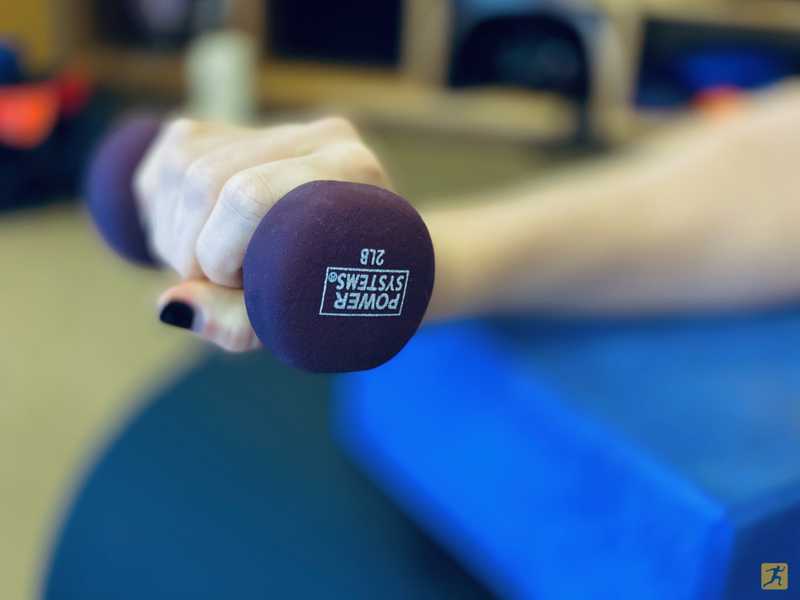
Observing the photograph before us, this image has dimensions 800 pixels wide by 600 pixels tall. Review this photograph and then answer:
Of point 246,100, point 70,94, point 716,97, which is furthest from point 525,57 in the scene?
point 70,94

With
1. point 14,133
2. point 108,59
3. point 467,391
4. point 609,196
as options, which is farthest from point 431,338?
point 108,59

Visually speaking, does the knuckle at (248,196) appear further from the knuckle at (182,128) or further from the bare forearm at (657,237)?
the bare forearm at (657,237)

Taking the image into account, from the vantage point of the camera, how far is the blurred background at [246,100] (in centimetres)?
111

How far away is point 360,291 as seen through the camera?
35 cm

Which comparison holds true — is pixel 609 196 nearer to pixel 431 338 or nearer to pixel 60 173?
pixel 431 338

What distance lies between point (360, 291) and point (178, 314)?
110 mm

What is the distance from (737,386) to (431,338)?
0.25 meters

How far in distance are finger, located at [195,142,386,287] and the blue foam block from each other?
0.28 metres

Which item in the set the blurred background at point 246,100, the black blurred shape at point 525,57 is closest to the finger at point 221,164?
the blurred background at point 246,100

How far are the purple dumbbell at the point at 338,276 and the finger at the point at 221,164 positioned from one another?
5cm

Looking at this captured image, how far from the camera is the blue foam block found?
514 mm

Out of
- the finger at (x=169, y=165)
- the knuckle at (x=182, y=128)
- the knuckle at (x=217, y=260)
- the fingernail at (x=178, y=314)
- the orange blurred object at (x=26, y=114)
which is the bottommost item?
the orange blurred object at (x=26, y=114)

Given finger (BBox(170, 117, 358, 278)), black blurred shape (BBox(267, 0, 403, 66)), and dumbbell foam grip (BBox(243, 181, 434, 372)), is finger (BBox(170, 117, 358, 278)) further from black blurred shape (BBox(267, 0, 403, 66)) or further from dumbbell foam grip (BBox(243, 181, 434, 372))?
black blurred shape (BBox(267, 0, 403, 66))

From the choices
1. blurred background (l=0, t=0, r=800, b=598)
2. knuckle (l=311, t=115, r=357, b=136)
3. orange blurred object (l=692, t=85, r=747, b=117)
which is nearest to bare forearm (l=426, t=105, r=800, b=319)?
knuckle (l=311, t=115, r=357, b=136)
